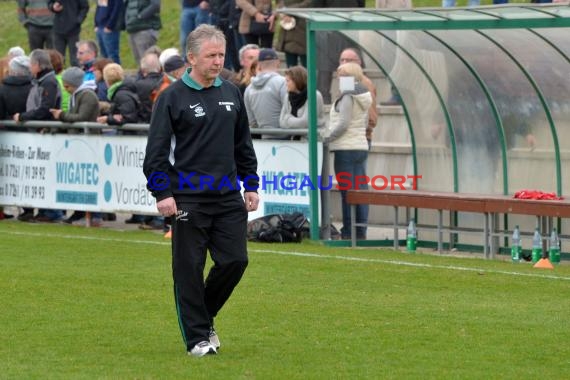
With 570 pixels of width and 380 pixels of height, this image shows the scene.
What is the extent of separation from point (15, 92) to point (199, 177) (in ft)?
39.0

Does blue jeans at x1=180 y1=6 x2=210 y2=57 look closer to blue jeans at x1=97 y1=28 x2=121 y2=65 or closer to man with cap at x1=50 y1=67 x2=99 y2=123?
blue jeans at x1=97 y1=28 x2=121 y2=65

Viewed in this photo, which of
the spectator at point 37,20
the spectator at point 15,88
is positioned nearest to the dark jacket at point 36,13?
the spectator at point 37,20

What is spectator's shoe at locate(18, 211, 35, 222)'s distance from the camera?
20344 millimetres

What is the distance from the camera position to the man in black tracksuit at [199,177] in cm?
899

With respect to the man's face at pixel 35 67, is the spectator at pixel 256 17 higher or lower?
higher

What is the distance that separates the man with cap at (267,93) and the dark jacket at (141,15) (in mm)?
6554

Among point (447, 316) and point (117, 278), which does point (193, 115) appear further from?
point (117, 278)

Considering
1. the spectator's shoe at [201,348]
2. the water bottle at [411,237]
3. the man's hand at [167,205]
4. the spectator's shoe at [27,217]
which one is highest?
the man's hand at [167,205]

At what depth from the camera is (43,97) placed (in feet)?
Answer: 65.3

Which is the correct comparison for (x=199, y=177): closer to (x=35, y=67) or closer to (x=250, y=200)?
(x=250, y=200)

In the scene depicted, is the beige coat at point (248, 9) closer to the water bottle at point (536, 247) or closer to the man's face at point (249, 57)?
the man's face at point (249, 57)

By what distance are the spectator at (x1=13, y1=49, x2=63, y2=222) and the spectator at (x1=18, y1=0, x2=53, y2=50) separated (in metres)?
5.68

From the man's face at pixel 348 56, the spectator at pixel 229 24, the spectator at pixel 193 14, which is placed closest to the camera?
the man's face at pixel 348 56

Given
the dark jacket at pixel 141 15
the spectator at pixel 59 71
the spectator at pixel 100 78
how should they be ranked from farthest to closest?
the dark jacket at pixel 141 15
the spectator at pixel 100 78
the spectator at pixel 59 71
